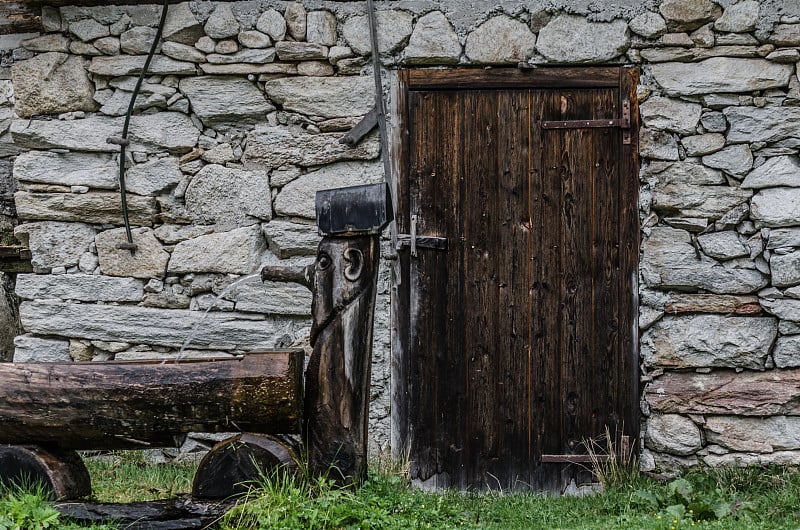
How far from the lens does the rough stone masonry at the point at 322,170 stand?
4.49m

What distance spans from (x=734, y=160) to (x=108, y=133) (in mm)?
3519

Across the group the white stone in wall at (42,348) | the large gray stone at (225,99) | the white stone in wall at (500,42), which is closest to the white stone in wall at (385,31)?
the white stone in wall at (500,42)

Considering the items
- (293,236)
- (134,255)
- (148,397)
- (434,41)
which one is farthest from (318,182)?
(148,397)

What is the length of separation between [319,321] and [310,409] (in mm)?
367

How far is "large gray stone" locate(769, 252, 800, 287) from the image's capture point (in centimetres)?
447

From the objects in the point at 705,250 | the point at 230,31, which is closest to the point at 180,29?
the point at 230,31

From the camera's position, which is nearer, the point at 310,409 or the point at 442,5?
the point at 310,409

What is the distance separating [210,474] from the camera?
3.39m

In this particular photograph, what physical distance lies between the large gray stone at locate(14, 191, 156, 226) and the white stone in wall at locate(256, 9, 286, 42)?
1.17 metres

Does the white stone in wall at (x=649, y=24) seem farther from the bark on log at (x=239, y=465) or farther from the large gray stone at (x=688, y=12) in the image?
the bark on log at (x=239, y=465)

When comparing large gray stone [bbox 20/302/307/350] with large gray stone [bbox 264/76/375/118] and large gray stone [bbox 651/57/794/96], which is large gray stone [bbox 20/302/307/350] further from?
large gray stone [bbox 651/57/794/96]

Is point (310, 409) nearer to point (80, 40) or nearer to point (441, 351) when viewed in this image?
point (441, 351)

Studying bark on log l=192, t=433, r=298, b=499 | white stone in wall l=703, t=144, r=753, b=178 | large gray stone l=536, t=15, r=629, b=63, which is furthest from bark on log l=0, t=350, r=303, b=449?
white stone in wall l=703, t=144, r=753, b=178

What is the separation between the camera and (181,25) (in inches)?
185
